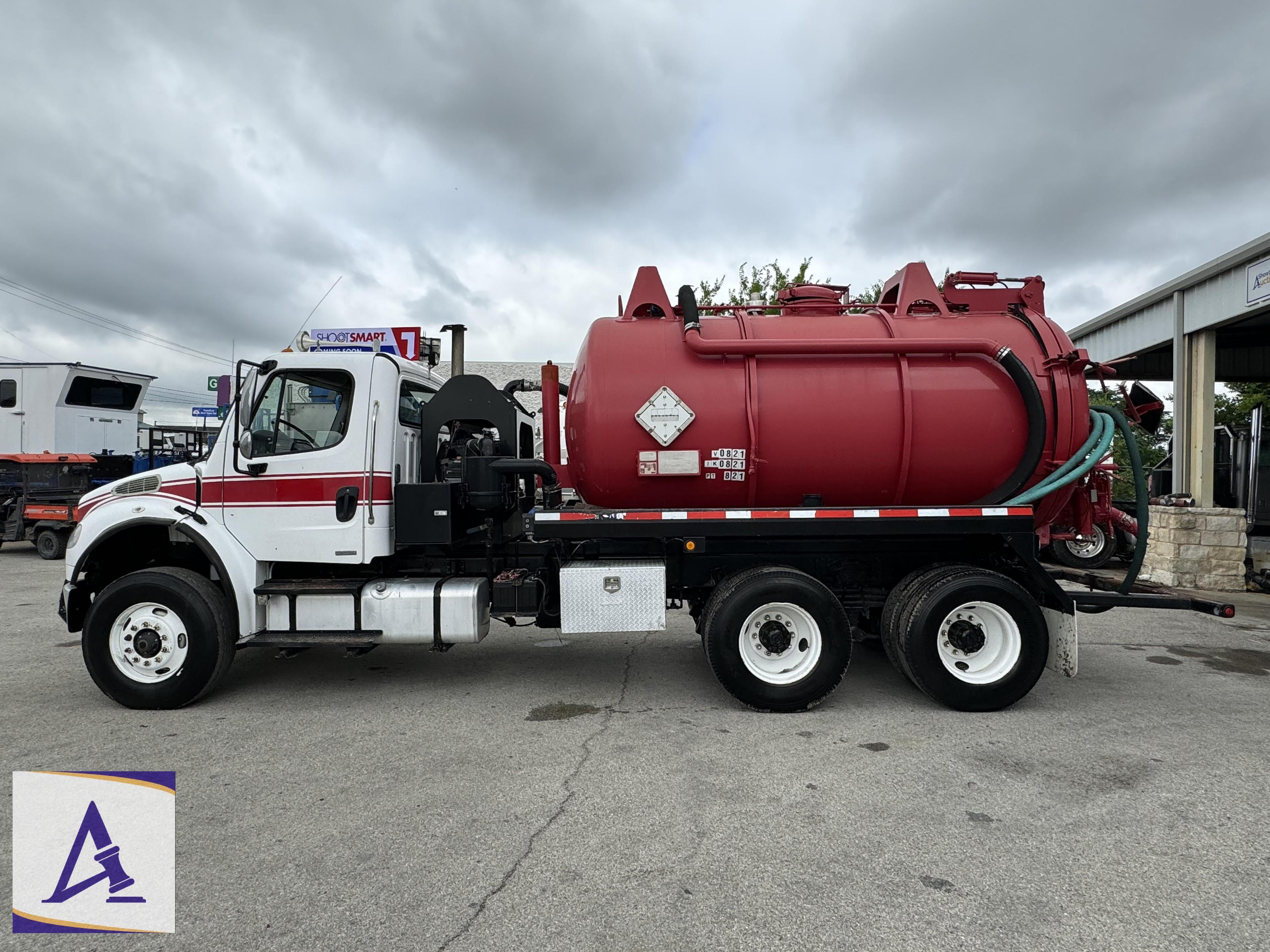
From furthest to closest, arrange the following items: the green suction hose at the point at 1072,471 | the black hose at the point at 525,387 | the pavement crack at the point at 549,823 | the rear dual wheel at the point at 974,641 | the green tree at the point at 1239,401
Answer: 1. the green tree at the point at 1239,401
2. the black hose at the point at 525,387
3. the green suction hose at the point at 1072,471
4. the rear dual wheel at the point at 974,641
5. the pavement crack at the point at 549,823

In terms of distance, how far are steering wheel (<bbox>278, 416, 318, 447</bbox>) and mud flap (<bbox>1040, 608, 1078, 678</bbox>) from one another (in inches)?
212

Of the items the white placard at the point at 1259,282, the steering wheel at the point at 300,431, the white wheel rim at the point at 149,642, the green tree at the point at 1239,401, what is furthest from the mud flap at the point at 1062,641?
the green tree at the point at 1239,401

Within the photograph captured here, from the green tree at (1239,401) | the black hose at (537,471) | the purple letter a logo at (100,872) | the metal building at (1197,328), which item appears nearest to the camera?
the purple letter a logo at (100,872)

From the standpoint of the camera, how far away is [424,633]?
17.0ft

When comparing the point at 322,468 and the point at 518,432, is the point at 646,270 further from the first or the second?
the point at 322,468

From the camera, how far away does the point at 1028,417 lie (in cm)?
502

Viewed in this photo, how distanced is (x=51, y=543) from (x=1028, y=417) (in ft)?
53.6

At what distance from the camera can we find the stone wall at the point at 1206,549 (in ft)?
33.4

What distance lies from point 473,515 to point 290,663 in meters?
2.27

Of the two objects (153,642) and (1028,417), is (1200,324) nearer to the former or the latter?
(1028,417)

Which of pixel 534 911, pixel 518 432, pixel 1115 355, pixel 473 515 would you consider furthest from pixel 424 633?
pixel 1115 355

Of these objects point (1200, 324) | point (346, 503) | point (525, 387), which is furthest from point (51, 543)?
point (1200, 324)

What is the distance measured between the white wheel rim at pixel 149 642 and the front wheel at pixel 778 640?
3750 millimetres

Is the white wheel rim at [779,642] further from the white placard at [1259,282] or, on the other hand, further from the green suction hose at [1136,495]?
the white placard at [1259,282]
